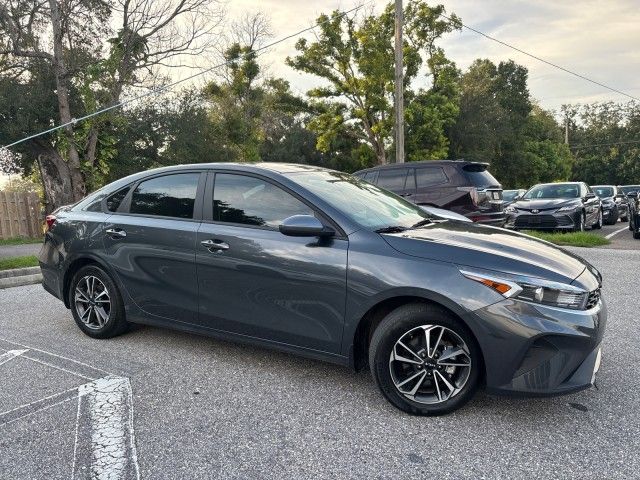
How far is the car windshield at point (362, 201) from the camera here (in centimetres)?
346

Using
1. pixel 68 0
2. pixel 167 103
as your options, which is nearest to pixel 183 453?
pixel 68 0

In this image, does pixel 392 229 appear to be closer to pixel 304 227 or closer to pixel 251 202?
pixel 304 227

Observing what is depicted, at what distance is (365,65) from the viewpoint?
29.1 m

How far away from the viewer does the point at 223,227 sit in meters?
3.73

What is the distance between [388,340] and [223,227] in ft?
4.92

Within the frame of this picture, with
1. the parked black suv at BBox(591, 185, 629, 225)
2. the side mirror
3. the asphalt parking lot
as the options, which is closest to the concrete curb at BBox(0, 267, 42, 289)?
the asphalt parking lot

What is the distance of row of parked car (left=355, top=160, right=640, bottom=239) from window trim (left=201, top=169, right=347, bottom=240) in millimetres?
3990

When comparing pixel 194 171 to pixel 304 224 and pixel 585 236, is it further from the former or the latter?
pixel 585 236

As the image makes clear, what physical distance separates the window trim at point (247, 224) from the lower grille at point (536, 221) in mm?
10465

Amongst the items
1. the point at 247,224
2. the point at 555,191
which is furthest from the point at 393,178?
the point at 247,224

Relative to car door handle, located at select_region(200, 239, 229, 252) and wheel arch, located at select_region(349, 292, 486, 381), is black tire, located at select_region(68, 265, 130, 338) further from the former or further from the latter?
wheel arch, located at select_region(349, 292, 486, 381)

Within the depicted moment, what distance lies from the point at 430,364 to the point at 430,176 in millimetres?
7278

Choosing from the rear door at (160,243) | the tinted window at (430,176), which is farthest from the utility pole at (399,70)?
the rear door at (160,243)

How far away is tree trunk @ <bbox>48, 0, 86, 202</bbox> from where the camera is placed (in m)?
17.6
